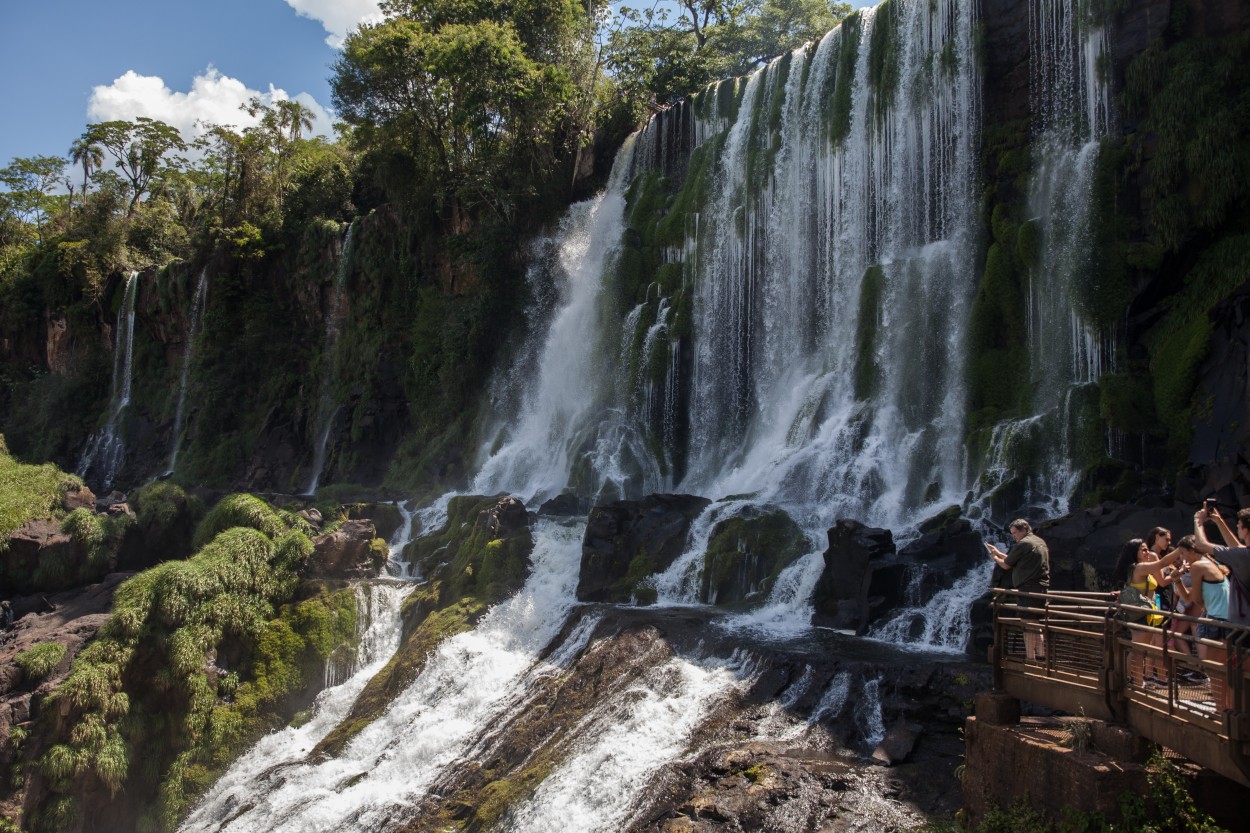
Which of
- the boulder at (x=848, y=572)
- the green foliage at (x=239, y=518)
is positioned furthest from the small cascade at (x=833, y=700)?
the green foliage at (x=239, y=518)

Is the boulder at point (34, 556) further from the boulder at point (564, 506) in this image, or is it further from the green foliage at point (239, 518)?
the boulder at point (564, 506)

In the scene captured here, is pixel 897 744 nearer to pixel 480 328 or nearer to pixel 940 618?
pixel 940 618

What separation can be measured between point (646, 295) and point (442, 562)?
10.9 m

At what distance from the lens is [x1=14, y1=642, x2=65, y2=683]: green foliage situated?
1809 cm

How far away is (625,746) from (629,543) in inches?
298

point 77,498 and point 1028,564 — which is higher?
point 77,498

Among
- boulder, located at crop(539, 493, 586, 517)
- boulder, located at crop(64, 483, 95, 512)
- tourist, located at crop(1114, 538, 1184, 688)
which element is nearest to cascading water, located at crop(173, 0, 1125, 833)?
boulder, located at crop(539, 493, 586, 517)

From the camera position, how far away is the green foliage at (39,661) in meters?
18.1

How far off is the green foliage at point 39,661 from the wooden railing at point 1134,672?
1632 cm

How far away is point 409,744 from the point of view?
15.5 m

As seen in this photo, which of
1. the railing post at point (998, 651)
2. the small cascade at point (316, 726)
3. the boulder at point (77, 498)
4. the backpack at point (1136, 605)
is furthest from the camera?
the boulder at point (77, 498)

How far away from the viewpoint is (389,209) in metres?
38.9

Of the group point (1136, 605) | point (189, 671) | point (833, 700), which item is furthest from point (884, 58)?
point (189, 671)

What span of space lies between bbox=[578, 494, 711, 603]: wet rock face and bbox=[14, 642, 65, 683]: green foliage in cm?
953
